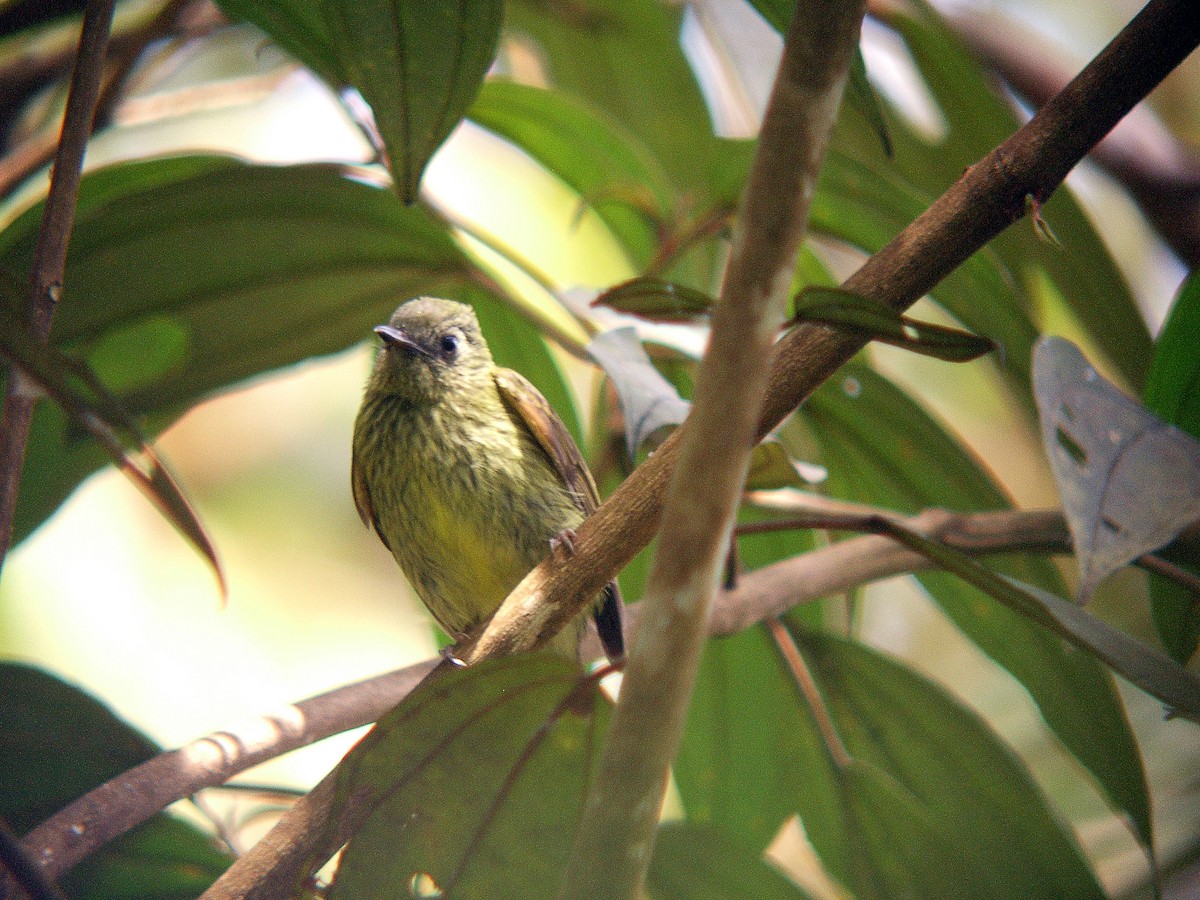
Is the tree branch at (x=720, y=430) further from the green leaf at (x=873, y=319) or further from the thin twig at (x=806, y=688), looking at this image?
the thin twig at (x=806, y=688)

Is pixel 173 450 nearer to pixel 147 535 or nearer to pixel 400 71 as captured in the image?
pixel 147 535

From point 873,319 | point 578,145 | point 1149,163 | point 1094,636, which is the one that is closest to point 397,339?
point 578,145

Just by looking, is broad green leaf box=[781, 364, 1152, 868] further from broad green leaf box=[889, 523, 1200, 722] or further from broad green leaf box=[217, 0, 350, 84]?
broad green leaf box=[217, 0, 350, 84]

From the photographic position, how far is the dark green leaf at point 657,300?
4.25 feet

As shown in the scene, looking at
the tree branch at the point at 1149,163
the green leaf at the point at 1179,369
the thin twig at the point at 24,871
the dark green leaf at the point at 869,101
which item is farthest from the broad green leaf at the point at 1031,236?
the thin twig at the point at 24,871

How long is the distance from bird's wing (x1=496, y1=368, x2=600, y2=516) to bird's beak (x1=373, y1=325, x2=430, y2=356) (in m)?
0.28

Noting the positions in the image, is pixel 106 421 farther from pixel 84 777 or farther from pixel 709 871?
pixel 709 871

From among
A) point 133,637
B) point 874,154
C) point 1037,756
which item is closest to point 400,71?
point 874,154

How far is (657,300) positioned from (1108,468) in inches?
22.9

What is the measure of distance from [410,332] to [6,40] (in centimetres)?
110

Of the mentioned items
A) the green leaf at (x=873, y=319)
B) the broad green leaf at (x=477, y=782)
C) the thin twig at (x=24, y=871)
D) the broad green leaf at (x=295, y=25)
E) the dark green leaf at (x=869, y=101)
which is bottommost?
the broad green leaf at (x=477, y=782)

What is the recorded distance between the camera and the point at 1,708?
1.81m

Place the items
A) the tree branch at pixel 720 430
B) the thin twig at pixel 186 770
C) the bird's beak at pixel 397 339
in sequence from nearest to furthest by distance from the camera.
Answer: the tree branch at pixel 720 430 < the thin twig at pixel 186 770 < the bird's beak at pixel 397 339

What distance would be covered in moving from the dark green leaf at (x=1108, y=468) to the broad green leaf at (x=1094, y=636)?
0.11 m
